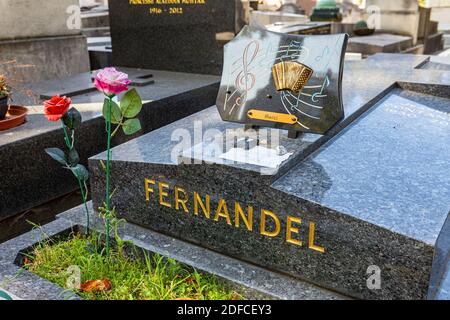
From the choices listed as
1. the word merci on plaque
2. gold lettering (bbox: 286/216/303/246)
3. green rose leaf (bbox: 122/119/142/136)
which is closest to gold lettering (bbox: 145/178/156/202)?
the word merci on plaque

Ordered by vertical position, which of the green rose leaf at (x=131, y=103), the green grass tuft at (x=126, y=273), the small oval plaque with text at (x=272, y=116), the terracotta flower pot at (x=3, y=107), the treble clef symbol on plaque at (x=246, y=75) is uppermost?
the treble clef symbol on plaque at (x=246, y=75)

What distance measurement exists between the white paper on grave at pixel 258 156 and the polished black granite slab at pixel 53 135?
6.82ft

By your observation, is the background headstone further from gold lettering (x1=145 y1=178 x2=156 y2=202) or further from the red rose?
the red rose

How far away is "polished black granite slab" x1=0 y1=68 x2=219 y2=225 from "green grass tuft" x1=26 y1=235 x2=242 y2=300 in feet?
3.22

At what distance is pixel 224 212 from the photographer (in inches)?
123

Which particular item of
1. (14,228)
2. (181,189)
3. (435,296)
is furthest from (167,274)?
(14,228)

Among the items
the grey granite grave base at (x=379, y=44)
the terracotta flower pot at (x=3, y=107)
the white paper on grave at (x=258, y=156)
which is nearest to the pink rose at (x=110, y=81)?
the white paper on grave at (x=258, y=156)

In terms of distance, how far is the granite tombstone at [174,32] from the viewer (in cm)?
681

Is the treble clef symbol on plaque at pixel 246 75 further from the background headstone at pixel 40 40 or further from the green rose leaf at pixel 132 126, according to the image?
the background headstone at pixel 40 40

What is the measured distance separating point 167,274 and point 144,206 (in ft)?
2.06

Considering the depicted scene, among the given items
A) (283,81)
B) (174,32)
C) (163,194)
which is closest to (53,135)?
(163,194)

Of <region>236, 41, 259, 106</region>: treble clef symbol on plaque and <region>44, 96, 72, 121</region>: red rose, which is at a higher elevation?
<region>236, 41, 259, 106</region>: treble clef symbol on plaque

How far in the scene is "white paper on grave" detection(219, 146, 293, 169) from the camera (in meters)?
2.98
